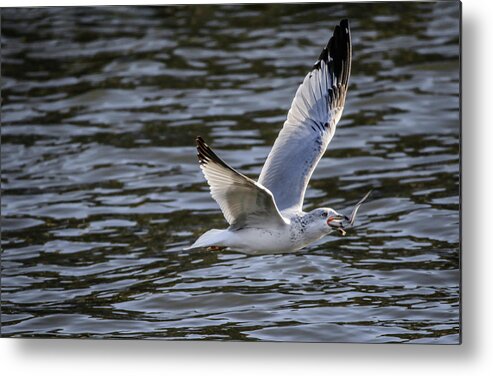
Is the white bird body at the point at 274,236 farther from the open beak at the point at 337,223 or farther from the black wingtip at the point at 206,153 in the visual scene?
the black wingtip at the point at 206,153

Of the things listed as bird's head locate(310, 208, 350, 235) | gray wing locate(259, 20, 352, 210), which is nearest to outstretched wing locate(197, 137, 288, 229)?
bird's head locate(310, 208, 350, 235)

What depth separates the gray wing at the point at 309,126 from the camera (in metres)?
4.84

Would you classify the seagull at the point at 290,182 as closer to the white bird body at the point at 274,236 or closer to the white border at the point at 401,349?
the white bird body at the point at 274,236

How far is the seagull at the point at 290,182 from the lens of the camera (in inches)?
174

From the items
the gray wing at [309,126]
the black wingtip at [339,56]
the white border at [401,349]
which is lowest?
the white border at [401,349]

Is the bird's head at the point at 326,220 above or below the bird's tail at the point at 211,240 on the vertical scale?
above

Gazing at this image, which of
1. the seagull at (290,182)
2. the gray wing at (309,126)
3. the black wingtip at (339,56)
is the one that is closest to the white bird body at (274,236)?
the seagull at (290,182)

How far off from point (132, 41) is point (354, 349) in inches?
78.6

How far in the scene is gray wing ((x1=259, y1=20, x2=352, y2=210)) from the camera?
15.9 ft

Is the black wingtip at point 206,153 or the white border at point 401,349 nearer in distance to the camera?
the black wingtip at point 206,153

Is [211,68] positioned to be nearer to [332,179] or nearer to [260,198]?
[332,179]

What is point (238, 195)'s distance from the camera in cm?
446

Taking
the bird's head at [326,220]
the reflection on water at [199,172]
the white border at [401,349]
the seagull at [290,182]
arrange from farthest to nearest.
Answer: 1. the reflection on water at [199,172]
2. the bird's head at [326,220]
3. the white border at [401,349]
4. the seagull at [290,182]

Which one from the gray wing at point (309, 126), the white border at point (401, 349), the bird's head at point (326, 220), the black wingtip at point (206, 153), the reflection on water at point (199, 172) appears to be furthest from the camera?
the reflection on water at point (199, 172)
